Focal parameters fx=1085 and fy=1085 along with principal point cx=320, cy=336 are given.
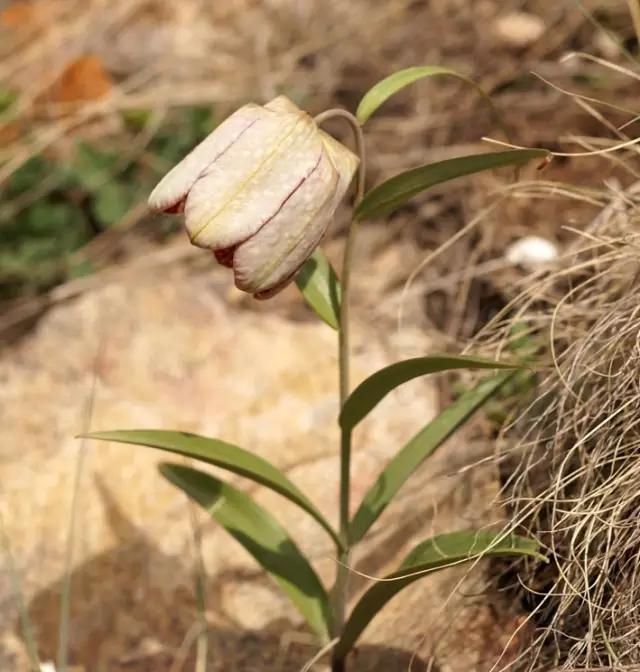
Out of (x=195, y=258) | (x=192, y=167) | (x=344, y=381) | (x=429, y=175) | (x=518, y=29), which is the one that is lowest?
(x=518, y=29)

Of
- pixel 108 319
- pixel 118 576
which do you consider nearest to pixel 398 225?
pixel 108 319

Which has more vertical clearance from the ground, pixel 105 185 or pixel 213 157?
pixel 213 157

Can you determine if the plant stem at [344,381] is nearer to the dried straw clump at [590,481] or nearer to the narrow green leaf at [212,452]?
the narrow green leaf at [212,452]

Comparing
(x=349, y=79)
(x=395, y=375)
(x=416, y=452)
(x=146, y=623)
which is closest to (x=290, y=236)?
(x=395, y=375)

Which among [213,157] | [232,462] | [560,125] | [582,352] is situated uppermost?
[213,157]

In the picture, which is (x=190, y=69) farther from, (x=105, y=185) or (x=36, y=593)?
(x=36, y=593)

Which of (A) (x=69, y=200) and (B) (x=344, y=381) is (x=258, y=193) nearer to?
(B) (x=344, y=381)

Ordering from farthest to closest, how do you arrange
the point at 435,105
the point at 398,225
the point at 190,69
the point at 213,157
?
the point at 190,69 < the point at 435,105 < the point at 398,225 < the point at 213,157
